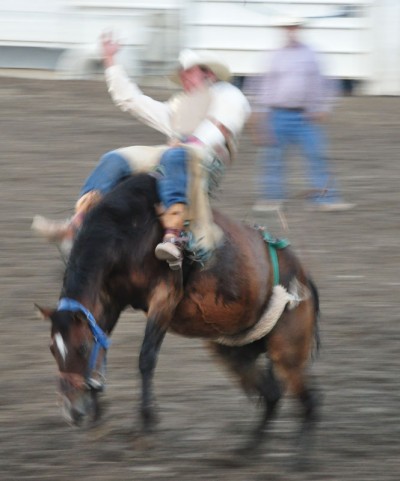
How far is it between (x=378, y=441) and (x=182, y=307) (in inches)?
55.0

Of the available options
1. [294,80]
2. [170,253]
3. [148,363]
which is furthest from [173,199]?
[294,80]

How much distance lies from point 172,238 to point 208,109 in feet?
3.36

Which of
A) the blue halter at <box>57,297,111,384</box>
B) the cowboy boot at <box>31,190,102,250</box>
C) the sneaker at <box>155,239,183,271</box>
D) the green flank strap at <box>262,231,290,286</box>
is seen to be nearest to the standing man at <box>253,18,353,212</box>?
the green flank strap at <box>262,231,290,286</box>

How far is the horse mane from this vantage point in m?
5.05

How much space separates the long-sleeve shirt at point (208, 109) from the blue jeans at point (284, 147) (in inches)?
167

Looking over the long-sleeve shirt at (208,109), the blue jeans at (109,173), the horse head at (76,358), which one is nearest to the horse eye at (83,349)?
the horse head at (76,358)

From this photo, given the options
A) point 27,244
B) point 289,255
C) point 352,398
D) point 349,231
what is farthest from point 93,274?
point 349,231

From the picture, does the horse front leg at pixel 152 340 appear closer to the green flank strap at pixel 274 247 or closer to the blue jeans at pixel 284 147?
the green flank strap at pixel 274 247

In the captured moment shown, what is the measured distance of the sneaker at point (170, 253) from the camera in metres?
5.10

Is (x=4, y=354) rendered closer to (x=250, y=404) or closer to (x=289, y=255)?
(x=250, y=404)

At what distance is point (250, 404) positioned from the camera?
654cm

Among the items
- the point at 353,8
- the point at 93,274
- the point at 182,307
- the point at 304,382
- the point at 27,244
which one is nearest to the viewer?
the point at 93,274

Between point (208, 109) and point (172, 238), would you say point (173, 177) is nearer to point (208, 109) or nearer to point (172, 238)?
point (172, 238)

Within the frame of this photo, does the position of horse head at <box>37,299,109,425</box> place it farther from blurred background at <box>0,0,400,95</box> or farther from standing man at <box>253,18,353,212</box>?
blurred background at <box>0,0,400,95</box>
